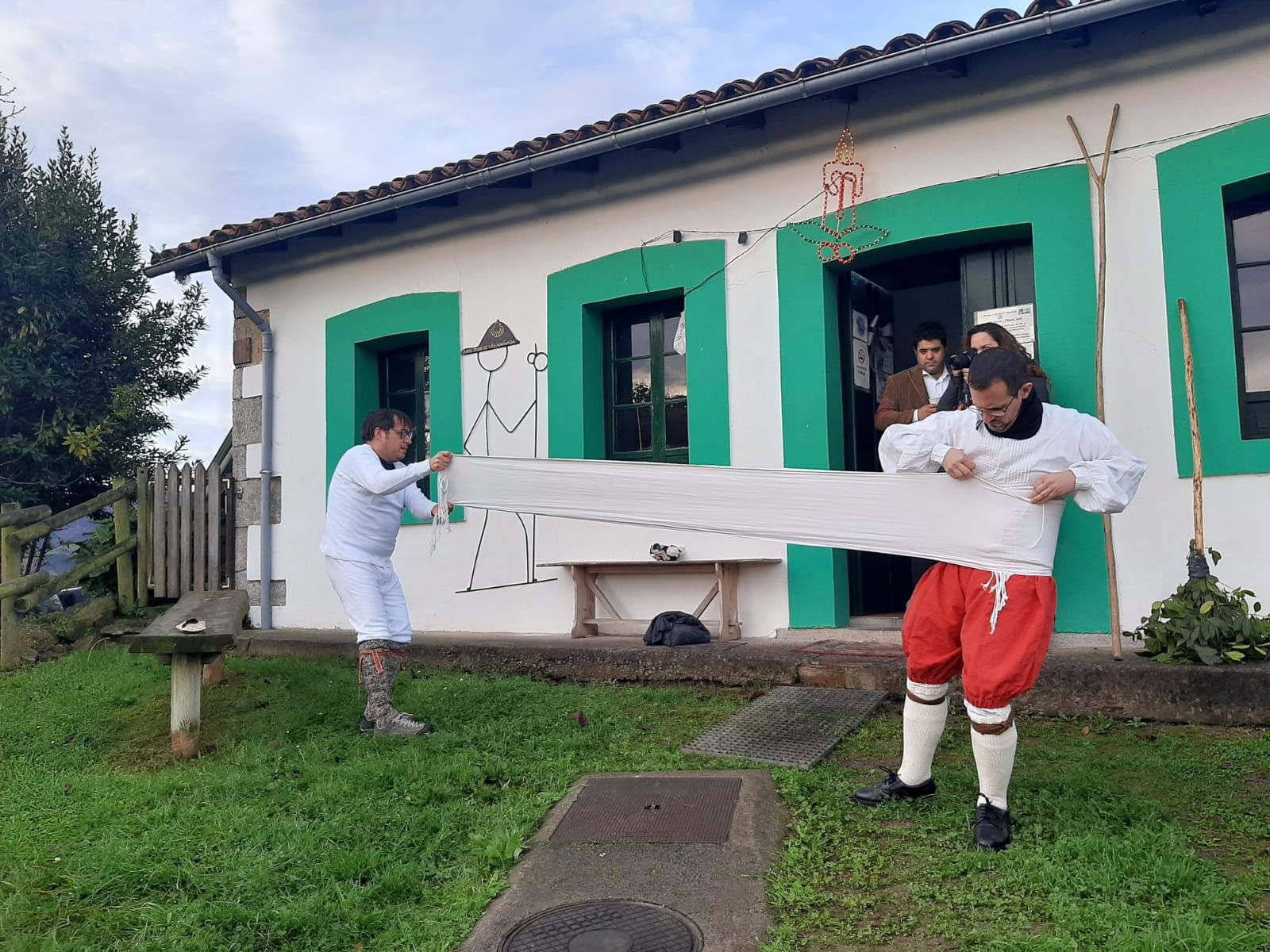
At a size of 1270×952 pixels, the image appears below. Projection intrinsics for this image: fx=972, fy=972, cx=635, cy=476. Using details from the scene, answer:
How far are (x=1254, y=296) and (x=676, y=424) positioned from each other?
3.63 meters

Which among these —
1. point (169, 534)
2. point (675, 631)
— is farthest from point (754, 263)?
A: point (169, 534)

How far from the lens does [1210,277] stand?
5141 millimetres

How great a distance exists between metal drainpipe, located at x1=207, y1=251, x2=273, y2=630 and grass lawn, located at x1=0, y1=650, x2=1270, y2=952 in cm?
341

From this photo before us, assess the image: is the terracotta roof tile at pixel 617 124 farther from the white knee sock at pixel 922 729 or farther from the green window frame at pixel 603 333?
the white knee sock at pixel 922 729

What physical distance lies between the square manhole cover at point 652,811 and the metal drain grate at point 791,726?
426mm

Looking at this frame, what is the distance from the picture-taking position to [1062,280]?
5531 mm

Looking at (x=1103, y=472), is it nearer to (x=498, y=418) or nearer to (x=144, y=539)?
(x=498, y=418)

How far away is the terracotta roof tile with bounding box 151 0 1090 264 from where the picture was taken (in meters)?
5.35

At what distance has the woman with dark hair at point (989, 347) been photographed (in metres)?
3.48

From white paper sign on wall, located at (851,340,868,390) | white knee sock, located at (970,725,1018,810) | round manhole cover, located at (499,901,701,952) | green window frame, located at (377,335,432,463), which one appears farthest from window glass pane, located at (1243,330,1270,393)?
green window frame, located at (377,335,432,463)

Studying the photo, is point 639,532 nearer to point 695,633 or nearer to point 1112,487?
point 695,633

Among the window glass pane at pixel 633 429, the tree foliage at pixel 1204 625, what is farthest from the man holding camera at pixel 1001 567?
the window glass pane at pixel 633 429

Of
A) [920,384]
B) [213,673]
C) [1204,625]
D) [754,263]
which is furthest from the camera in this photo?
[754,263]

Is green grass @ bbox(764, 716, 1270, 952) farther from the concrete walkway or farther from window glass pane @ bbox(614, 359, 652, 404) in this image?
window glass pane @ bbox(614, 359, 652, 404)
